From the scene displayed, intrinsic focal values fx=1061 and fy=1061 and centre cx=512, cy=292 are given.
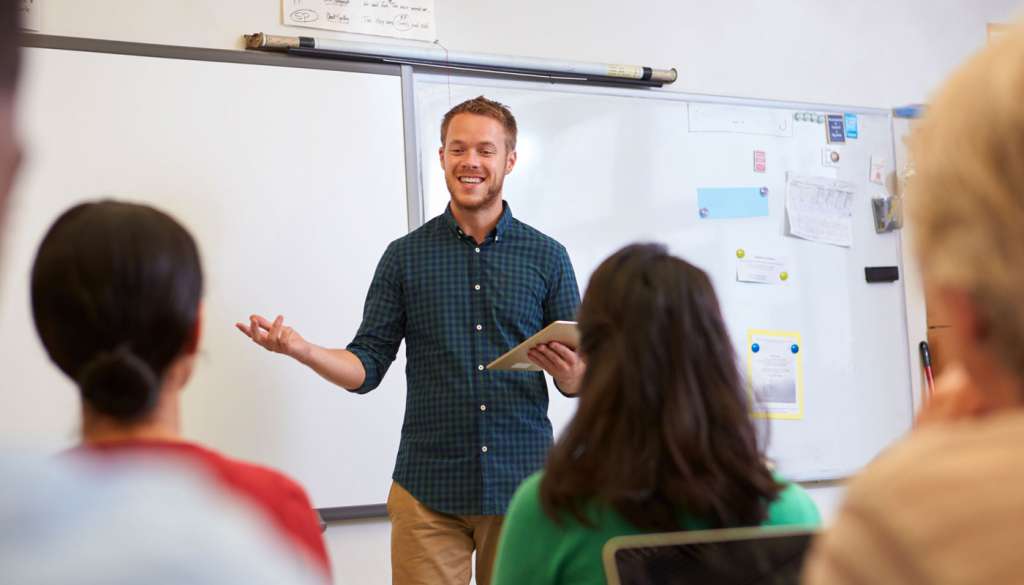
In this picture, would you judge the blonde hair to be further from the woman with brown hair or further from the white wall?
the white wall

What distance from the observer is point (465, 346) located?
2.73m

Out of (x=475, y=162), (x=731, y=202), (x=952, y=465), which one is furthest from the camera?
(x=731, y=202)

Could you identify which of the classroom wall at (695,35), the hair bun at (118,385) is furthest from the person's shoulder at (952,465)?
the classroom wall at (695,35)

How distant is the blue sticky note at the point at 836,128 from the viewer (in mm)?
4082

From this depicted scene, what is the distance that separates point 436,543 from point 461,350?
0.49 m

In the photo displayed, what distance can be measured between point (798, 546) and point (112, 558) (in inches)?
30.2

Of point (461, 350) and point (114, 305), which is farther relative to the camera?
point (461, 350)

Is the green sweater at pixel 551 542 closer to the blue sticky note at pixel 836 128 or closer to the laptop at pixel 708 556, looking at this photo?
the laptop at pixel 708 556

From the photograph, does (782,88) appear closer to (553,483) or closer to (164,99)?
(164,99)

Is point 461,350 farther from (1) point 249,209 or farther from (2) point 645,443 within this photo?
(2) point 645,443

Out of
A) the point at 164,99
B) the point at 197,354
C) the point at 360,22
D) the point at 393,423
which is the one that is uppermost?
the point at 360,22

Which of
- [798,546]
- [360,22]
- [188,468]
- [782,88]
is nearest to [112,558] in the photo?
[188,468]

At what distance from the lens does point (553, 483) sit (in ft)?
4.14

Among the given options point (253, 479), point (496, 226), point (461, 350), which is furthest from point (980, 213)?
point (496, 226)
